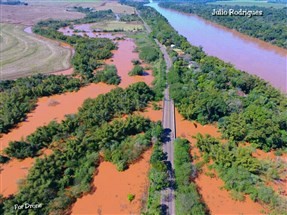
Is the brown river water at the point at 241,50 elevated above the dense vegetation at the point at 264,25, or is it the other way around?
the dense vegetation at the point at 264,25

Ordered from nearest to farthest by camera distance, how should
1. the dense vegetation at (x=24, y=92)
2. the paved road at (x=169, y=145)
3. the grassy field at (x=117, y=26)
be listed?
the paved road at (x=169, y=145) < the dense vegetation at (x=24, y=92) < the grassy field at (x=117, y=26)

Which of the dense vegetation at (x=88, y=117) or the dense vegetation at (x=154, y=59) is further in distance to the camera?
the dense vegetation at (x=154, y=59)

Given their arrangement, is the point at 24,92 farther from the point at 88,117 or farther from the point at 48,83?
the point at 88,117

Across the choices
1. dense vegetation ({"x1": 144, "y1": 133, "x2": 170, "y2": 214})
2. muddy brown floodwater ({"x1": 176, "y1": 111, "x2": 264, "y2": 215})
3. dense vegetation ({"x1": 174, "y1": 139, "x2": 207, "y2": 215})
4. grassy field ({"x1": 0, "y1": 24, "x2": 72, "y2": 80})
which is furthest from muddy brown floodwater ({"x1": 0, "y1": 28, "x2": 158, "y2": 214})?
grassy field ({"x1": 0, "y1": 24, "x2": 72, "y2": 80})

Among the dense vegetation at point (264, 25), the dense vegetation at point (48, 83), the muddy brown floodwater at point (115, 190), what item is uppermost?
the dense vegetation at point (264, 25)

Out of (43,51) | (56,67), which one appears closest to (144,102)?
(56,67)

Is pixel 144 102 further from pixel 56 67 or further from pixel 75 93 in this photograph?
pixel 56 67

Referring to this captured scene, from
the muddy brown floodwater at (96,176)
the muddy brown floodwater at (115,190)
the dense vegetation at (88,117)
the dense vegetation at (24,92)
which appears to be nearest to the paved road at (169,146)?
the muddy brown floodwater at (96,176)

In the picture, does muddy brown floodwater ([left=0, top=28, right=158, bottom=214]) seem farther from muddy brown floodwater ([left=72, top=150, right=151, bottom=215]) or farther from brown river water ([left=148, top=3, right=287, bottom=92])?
brown river water ([left=148, top=3, right=287, bottom=92])

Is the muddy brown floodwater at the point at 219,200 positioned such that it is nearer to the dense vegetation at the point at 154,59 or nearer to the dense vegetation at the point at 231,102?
the dense vegetation at the point at 231,102
